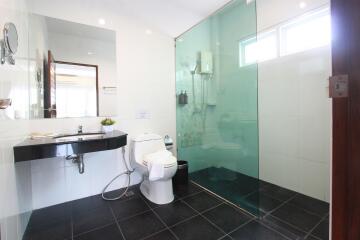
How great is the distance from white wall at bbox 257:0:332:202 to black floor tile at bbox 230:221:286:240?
79cm

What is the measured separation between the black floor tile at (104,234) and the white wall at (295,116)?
183cm

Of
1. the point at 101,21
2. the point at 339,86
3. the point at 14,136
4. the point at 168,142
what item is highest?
the point at 101,21

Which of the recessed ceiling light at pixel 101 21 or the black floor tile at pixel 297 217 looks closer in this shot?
the black floor tile at pixel 297 217

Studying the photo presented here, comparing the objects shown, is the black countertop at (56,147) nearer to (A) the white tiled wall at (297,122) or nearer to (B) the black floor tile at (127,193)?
(B) the black floor tile at (127,193)

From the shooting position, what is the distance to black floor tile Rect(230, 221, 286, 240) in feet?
4.72

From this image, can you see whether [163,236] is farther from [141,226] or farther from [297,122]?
[297,122]

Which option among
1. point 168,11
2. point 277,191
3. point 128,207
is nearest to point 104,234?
point 128,207

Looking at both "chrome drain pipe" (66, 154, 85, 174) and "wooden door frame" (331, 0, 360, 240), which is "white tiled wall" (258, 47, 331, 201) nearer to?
"wooden door frame" (331, 0, 360, 240)

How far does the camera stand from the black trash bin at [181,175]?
7.91 ft

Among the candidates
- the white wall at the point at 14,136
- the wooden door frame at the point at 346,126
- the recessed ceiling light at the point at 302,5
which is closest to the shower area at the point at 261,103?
the recessed ceiling light at the point at 302,5

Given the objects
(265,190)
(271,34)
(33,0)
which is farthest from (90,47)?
(265,190)

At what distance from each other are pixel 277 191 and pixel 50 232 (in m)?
2.28

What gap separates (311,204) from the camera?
1846 mm

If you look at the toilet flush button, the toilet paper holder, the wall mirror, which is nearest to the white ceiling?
the wall mirror
